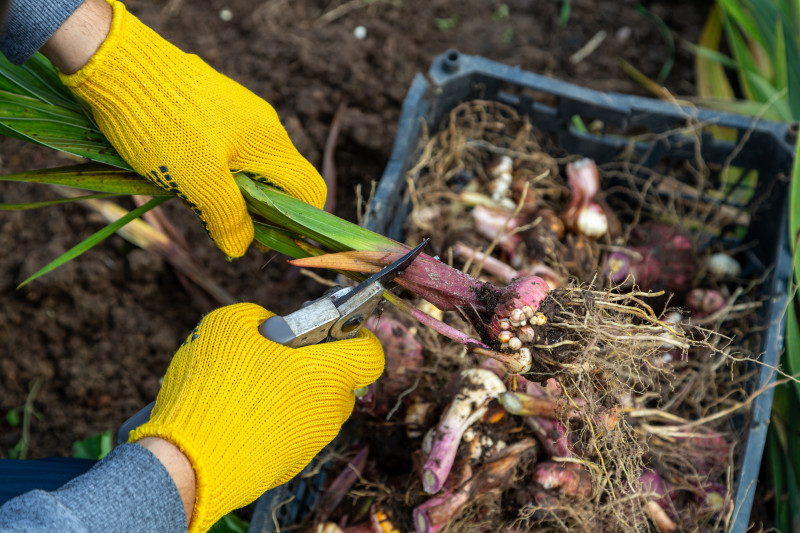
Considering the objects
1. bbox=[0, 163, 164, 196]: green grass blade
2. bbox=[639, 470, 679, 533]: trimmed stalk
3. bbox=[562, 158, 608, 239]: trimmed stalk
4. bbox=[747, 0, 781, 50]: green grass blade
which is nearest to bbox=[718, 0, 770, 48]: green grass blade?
bbox=[747, 0, 781, 50]: green grass blade

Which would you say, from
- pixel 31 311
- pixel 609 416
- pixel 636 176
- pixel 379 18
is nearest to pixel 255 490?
pixel 609 416

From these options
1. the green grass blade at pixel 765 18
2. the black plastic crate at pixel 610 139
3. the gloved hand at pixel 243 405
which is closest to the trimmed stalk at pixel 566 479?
the gloved hand at pixel 243 405

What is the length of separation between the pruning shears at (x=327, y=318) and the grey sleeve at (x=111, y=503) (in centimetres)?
16

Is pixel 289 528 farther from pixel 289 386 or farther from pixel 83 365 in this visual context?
pixel 83 365

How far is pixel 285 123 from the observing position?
183 cm

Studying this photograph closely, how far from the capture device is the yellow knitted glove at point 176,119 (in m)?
0.94

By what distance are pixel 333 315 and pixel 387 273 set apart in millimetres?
115

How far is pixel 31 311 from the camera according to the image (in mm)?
1616

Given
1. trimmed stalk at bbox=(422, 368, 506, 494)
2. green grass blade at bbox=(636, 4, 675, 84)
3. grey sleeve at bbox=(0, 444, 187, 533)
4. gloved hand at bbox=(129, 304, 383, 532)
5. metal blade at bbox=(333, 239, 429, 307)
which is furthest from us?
green grass blade at bbox=(636, 4, 675, 84)

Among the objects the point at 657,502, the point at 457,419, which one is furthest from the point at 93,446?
the point at 657,502

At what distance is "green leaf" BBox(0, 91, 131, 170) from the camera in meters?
1.02

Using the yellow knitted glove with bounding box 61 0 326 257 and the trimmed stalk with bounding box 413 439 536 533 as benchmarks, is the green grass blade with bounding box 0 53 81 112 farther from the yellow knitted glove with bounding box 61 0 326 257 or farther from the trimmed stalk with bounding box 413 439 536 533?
the trimmed stalk with bounding box 413 439 536 533

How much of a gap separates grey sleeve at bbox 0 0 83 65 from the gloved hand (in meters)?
0.50

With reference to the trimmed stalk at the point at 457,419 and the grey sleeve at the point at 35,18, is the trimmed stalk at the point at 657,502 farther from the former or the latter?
the grey sleeve at the point at 35,18
